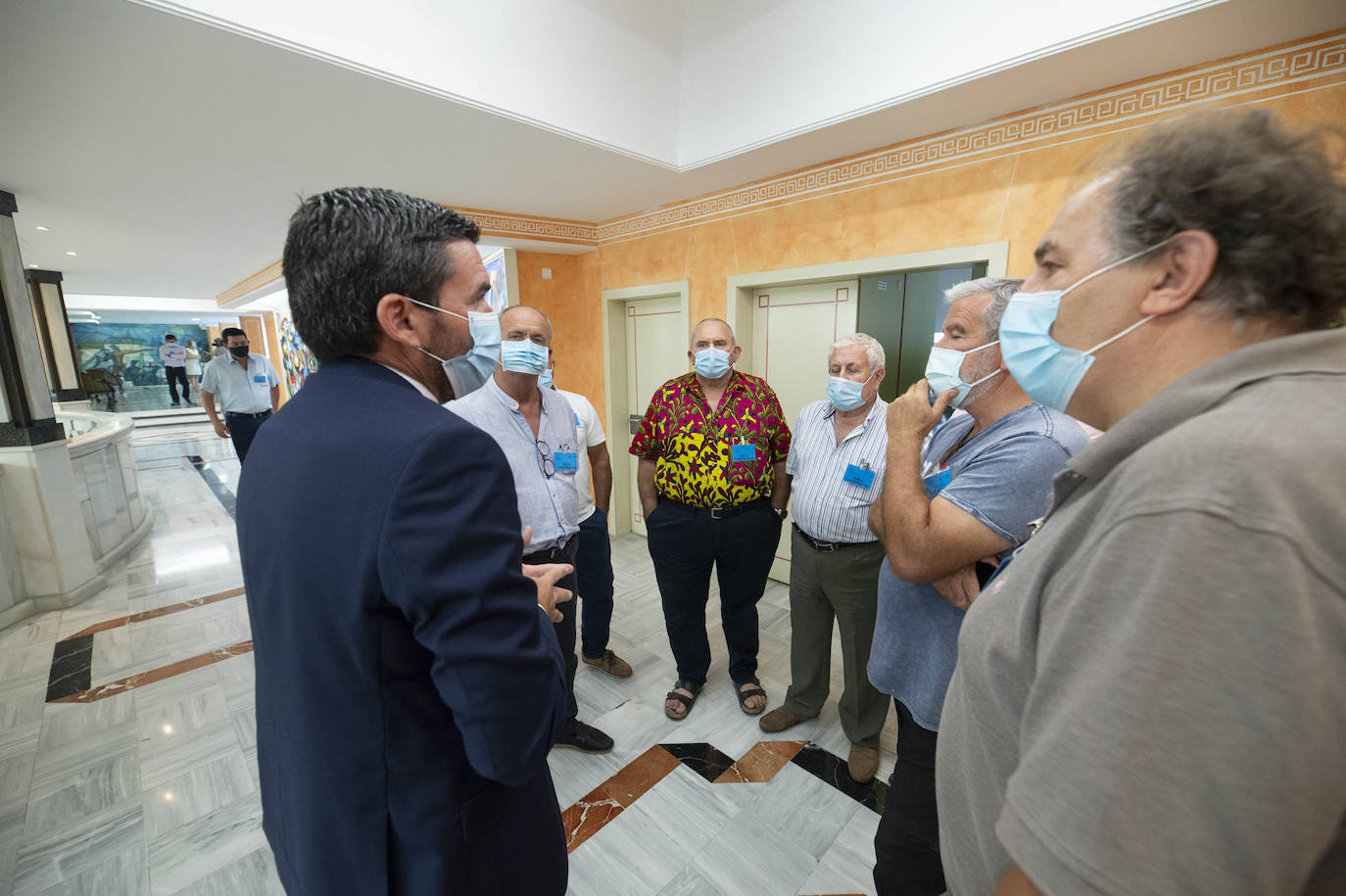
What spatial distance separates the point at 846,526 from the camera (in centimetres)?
199

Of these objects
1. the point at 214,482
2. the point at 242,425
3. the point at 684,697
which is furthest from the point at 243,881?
the point at 214,482

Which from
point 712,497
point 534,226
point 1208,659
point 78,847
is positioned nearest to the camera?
point 1208,659

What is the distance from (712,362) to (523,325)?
84 centimetres

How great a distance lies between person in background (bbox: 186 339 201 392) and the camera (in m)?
12.8

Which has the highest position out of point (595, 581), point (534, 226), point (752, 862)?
point (534, 226)

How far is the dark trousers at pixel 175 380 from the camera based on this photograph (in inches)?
508

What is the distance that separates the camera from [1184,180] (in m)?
0.54

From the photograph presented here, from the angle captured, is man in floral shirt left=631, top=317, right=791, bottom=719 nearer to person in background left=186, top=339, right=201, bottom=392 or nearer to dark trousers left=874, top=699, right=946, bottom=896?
dark trousers left=874, top=699, right=946, bottom=896

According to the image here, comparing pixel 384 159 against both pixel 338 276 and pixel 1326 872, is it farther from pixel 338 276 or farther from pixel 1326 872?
pixel 1326 872

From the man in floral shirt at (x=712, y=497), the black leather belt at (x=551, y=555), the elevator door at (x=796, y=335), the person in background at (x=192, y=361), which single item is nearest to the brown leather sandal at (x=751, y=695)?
the man in floral shirt at (x=712, y=497)

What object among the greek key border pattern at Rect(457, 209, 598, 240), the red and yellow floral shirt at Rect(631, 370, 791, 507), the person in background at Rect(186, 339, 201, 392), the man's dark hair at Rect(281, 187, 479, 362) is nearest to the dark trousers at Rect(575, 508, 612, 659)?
the red and yellow floral shirt at Rect(631, 370, 791, 507)

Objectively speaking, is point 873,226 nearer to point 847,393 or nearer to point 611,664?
point 847,393

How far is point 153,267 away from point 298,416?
8.90 metres

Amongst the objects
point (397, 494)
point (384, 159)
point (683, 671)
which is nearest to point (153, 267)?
point (384, 159)
